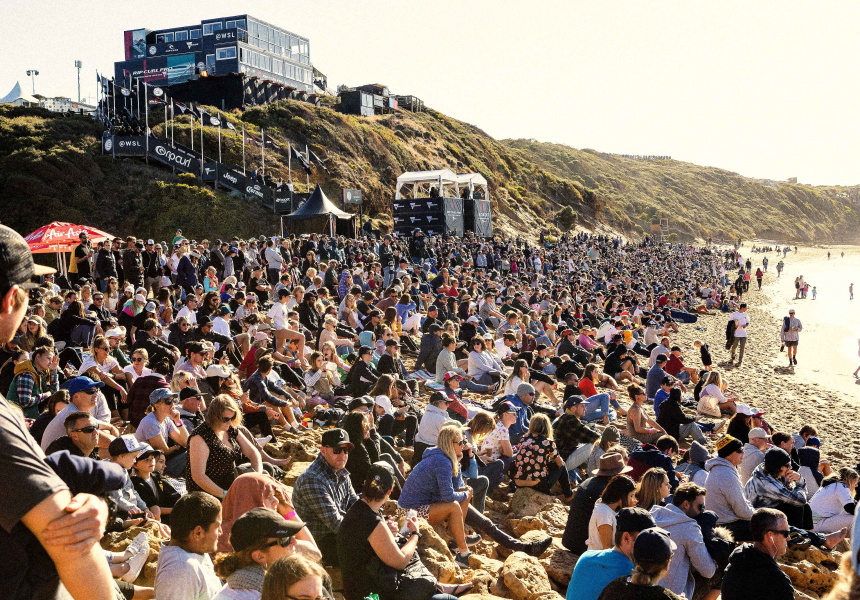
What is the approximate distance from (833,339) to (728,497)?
31.6 metres

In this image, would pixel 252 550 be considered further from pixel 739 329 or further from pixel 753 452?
pixel 739 329

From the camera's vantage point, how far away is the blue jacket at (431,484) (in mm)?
6086

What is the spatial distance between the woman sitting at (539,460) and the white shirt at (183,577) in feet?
15.1

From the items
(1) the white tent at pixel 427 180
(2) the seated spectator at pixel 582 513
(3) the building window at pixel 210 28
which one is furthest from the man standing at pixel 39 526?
(3) the building window at pixel 210 28

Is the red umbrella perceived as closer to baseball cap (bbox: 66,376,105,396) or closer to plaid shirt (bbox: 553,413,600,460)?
baseball cap (bbox: 66,376,105,396)

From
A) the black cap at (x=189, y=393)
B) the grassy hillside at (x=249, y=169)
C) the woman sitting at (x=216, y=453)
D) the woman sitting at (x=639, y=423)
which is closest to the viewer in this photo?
the woman sitting at (x=216, y=453)

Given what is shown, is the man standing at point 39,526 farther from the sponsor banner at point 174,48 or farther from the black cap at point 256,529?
the sponsor banner at point 174,48

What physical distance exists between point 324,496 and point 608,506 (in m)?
2.23

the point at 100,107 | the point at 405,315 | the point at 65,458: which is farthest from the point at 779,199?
the point at 65,458

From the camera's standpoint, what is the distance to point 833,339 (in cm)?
3347

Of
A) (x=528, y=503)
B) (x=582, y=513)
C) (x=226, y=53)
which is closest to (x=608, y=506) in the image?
(x=582, y=513)

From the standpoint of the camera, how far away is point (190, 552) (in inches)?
145

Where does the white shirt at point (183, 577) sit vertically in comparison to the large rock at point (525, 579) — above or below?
above

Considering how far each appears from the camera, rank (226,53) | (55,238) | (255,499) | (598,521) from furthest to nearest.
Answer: (226,53)
(55,238)
(598,521)
(255,499)
